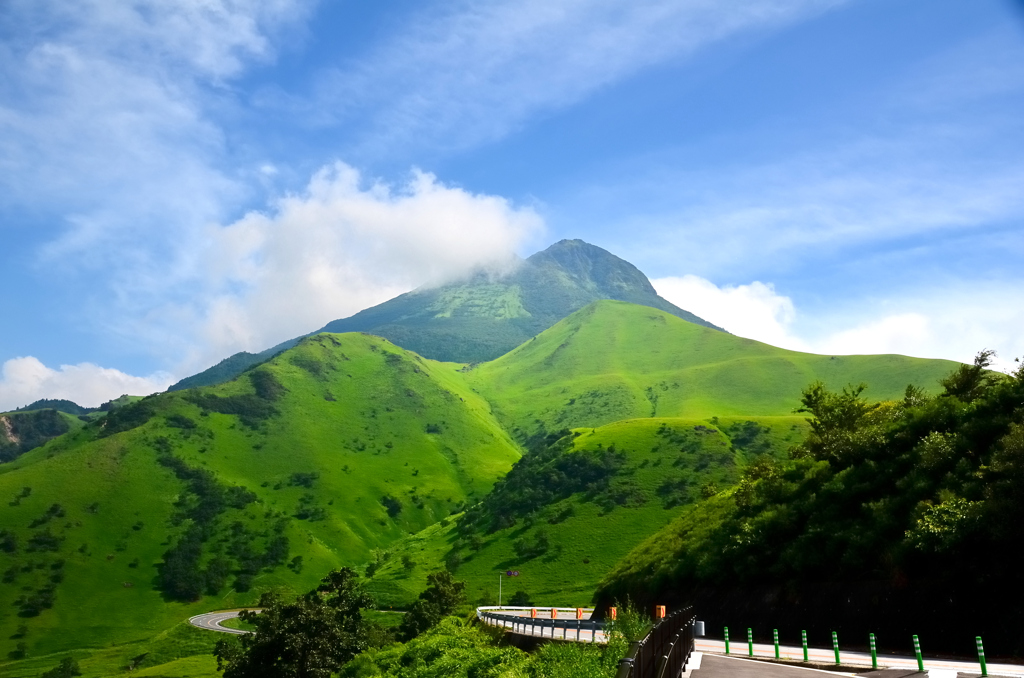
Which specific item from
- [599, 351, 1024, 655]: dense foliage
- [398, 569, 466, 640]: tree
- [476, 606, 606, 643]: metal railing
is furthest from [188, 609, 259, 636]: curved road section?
[476, 606, 606, 643]: metal railing

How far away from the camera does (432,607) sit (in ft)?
323

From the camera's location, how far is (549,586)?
155250 millimetres

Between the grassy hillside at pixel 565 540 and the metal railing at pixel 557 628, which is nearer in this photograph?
the metal railing at pixel 557 628

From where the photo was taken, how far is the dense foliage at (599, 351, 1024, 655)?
31.7m

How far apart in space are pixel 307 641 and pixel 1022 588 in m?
58.2

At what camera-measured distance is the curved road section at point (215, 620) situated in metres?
158

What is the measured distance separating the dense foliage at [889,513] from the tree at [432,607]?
39.1 metres

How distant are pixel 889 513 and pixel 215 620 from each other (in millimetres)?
170190

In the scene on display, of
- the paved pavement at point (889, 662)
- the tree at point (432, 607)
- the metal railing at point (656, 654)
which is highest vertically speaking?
the metal railing at point (656, 654)

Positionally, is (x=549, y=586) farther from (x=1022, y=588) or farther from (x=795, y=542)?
(x=1022, y=588)

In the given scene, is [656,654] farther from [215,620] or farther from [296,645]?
[215,620]

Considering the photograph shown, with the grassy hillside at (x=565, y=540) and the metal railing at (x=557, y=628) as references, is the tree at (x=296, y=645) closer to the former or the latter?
the metal railing at (x=557, y=628)

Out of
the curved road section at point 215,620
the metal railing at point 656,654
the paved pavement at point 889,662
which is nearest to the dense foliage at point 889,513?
the paved pavement at point 889,662

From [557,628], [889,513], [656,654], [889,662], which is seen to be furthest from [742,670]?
[889,513]
